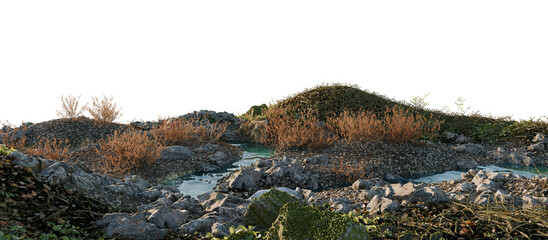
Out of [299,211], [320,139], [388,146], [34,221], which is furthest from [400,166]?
[34,221]

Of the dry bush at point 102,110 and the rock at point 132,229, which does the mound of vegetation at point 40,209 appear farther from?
the dry bush at point 102,110

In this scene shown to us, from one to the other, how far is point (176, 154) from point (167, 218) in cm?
477

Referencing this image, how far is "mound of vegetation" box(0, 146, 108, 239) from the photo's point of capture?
312cm

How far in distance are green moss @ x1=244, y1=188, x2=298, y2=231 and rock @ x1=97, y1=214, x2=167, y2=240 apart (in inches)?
33.9

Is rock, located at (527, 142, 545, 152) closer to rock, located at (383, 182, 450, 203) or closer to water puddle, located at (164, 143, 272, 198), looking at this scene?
water puddle, located at (164, 143, 272, 198)

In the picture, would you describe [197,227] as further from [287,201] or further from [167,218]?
[287,201]

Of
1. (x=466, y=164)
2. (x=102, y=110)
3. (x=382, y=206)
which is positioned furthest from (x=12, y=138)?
(x=466, y=164)

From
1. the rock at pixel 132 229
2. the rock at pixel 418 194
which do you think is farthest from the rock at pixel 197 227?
the rock at pixel 418 194

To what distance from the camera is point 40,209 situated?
3.46 m

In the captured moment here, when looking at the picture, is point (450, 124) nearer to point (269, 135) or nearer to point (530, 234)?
point (269, 135)

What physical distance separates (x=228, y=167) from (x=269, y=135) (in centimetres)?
305

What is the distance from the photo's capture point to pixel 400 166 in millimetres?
7715

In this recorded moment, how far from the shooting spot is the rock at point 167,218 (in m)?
3.55

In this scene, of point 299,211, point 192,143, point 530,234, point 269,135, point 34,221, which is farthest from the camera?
point 269,135
